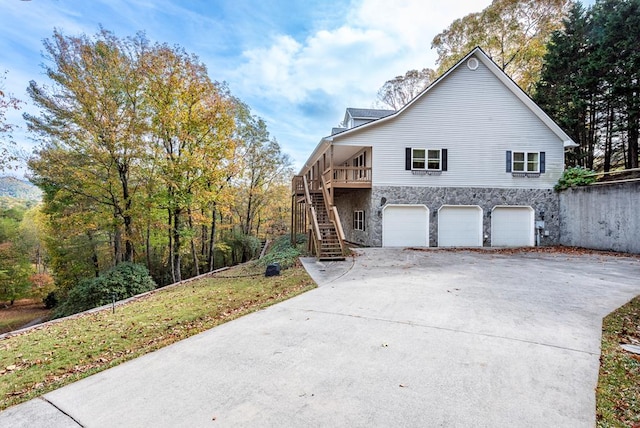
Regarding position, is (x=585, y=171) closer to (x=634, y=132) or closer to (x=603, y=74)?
(x=634, y=132)

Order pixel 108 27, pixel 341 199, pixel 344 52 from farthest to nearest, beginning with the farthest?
pixel 341 199
pixel 344 52
pixel 108 27

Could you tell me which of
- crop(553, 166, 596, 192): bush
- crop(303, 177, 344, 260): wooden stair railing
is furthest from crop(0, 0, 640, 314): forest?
crop(303, 177, 344, 260): wooden stair railing

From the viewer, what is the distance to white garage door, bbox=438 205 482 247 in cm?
1495

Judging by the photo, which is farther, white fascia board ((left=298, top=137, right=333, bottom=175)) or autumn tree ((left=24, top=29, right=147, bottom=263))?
white fascia board ((left=298, top=137, right=333, bottom=175))

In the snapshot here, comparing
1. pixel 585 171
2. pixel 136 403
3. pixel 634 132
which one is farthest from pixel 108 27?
pixel 634 132

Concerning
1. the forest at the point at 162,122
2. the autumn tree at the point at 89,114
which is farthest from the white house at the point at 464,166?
the autumn tree at the point at 89,114

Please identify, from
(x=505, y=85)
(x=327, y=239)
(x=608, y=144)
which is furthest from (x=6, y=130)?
(x=608, y=144)

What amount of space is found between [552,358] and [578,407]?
1.03 metres

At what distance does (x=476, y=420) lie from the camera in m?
2.58

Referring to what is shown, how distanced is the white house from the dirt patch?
1960 centimetres

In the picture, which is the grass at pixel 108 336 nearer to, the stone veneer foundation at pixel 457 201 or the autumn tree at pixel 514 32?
the stone veneer foundation at pixel 457 201

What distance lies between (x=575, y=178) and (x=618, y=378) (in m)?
14.9

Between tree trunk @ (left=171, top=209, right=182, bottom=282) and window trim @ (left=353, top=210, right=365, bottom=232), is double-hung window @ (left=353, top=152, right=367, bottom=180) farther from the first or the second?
tree trunk @ (left=171, top=209, right=182, bottom=282)

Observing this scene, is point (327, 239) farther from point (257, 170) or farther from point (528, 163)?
point (257, 170)
